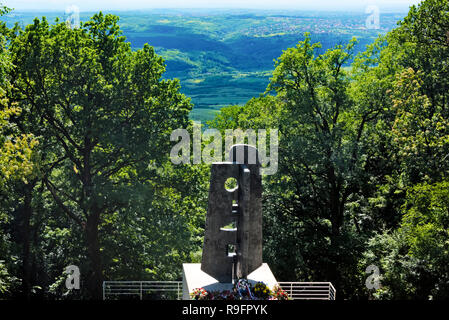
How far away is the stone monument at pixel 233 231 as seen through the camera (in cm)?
1658

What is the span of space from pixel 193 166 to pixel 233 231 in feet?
30.0

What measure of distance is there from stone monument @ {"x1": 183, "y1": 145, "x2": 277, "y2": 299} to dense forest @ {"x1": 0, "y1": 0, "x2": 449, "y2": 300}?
6862mm

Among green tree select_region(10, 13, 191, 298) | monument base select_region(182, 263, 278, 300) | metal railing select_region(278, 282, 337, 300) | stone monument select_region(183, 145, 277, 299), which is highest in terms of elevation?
green tree select_region(10, 13, 191, 298)

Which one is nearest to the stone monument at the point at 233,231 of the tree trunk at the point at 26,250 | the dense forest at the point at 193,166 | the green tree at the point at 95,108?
the dense forest at the point at 193,166

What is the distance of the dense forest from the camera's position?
23047 millimetres

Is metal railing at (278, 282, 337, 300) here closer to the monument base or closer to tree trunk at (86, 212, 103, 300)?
the monument base

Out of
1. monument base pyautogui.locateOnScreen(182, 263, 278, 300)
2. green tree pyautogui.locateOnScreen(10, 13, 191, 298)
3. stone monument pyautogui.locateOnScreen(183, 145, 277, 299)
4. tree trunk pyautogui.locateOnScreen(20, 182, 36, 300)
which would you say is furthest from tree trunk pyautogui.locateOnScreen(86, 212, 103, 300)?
stone monument pyautogui.locateOnScreen(183, 145, 277, 299)

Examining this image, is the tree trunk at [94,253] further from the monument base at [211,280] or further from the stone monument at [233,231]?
the stone monument at [233,231]


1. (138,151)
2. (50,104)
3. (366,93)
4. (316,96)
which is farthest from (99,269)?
(366,93)

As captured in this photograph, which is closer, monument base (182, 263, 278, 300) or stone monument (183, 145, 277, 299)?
monument base (182, 263, 278, 300)

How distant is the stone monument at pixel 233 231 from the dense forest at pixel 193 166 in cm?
686
